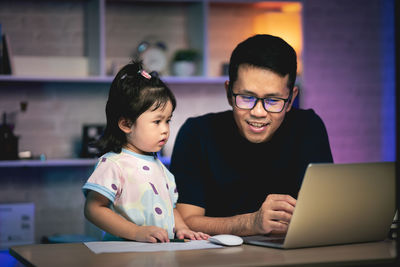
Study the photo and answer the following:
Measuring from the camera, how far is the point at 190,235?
1.67 m

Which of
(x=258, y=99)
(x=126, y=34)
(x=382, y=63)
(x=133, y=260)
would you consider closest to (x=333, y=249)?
(x=133, y=260)

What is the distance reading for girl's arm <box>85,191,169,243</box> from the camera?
5.07ft

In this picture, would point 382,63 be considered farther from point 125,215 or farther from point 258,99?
point 125,215

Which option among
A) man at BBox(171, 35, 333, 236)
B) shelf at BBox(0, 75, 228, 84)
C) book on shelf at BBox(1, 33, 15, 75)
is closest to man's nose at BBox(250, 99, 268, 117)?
man at BBox(171, 35, 333, 236)

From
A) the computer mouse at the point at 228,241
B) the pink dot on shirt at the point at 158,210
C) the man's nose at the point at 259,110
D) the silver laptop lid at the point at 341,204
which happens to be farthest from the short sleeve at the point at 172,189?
the silver laptop lid at the point at 341,204

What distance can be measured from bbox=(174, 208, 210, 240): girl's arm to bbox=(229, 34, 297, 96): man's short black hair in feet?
1.54

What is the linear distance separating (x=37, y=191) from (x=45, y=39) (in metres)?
1.07

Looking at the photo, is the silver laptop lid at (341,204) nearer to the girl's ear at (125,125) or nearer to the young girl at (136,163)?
the young girl at (136,163)

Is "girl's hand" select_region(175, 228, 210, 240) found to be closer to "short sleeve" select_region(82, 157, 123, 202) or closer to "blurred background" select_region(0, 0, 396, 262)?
"short sleeve" select_region(82, 157, 123, 202)

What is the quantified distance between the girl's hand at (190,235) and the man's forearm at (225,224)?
118 millimetres

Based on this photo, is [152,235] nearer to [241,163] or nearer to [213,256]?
[213,256]

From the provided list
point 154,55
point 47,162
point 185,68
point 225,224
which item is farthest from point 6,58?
point 225,224

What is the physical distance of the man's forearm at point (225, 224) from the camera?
5.55 ft

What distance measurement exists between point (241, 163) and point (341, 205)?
2.21 ft
